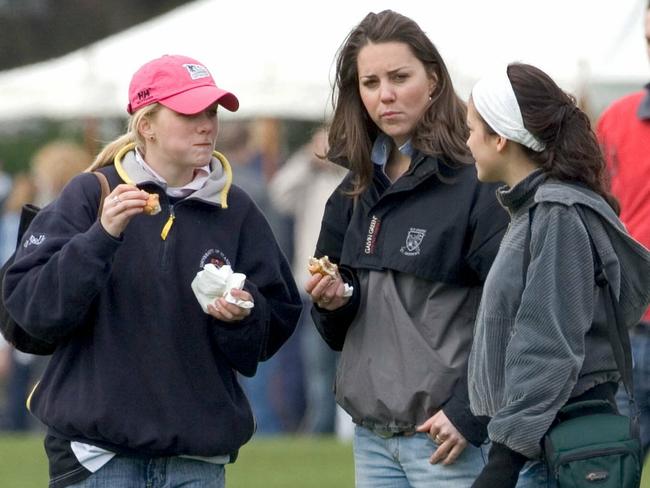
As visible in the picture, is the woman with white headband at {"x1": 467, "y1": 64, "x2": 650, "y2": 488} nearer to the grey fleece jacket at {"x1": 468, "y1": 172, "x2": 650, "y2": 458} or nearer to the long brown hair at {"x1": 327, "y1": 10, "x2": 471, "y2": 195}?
the grey fleece jacket at {"x1": 468, "y1": 172, "x2": 650, "y2": 458}

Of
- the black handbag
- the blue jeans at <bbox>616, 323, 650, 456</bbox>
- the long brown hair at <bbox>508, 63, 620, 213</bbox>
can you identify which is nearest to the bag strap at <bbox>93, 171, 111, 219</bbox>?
the black handbag

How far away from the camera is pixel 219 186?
5.16 meters

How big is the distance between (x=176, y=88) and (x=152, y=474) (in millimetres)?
1213

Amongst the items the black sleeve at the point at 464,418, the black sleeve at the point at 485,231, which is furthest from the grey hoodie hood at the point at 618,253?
the black sleeve at the point at 464,418

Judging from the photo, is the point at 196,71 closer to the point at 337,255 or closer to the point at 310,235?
the point at 337,255

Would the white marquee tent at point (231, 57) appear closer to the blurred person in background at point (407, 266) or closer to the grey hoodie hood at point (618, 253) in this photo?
the blurred person in background at point (407, 266)

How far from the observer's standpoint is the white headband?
459cm

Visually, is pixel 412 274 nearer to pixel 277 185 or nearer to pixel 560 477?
pixel 560 477

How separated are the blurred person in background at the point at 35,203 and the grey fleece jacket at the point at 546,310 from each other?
361 inches

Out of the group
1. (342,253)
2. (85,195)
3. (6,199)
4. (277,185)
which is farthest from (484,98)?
(6,199)

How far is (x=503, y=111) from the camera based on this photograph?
461 cm

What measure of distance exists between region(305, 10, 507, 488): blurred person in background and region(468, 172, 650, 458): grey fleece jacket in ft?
1.27

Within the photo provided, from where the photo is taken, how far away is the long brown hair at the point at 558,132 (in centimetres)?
455

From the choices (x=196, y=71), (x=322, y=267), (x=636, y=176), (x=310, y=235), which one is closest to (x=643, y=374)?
(x=636, y=176)
